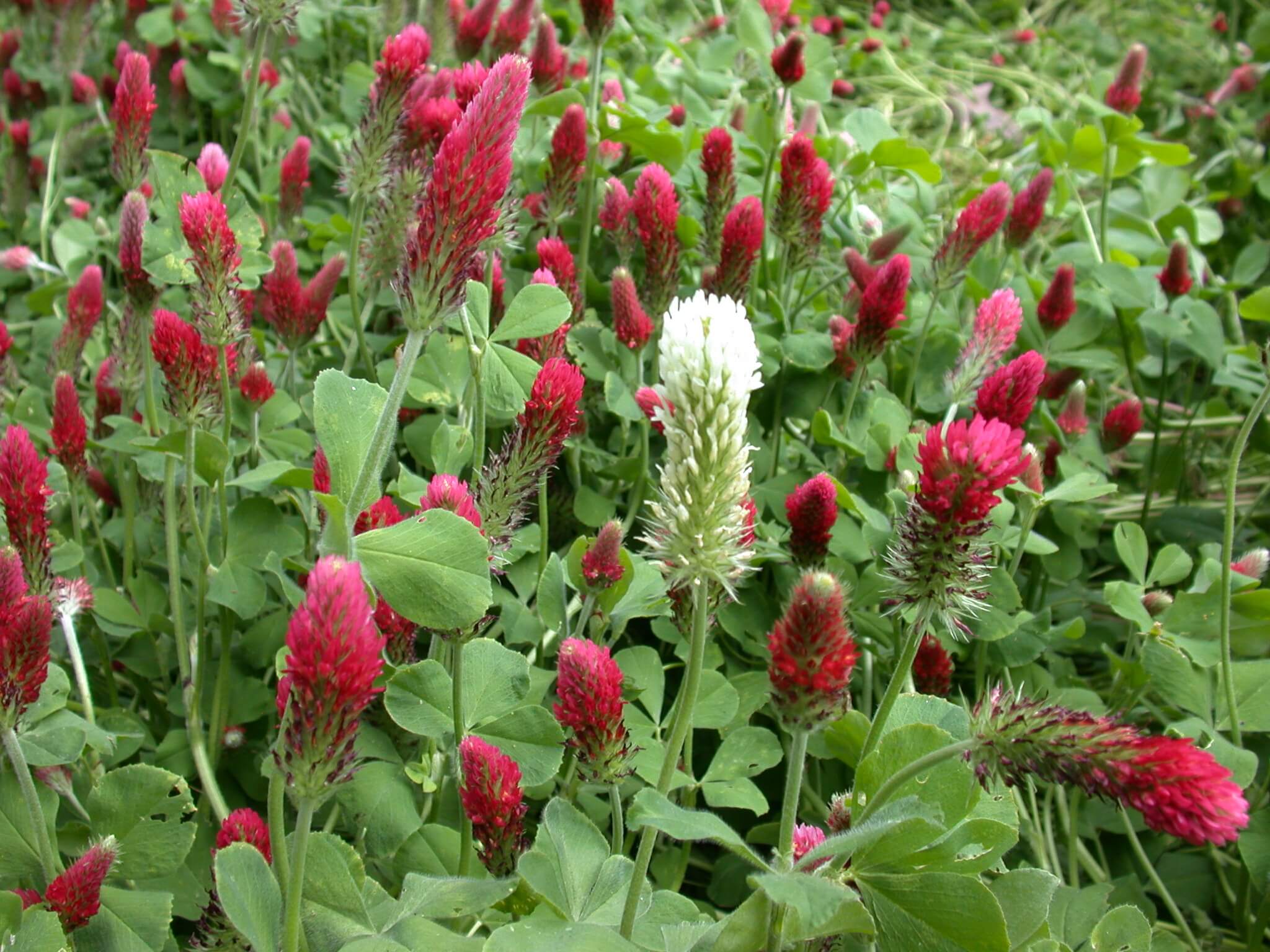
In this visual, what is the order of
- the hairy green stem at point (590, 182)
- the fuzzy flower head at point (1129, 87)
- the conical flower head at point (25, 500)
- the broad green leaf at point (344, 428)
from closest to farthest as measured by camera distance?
the broad green leaf at point (344, 428) < the conical flower head at point (25, 500) < the hairy green stem at point (590, 182) < the fuzzy flower head at point (1129, 87)

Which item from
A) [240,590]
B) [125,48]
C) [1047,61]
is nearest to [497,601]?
[240,590]

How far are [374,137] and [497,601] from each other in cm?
73

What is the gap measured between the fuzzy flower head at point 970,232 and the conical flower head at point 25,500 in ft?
4.72

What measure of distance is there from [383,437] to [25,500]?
55cm

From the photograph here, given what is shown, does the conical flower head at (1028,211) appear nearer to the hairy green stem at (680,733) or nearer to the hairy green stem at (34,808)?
the hairy green stem at (680,733)

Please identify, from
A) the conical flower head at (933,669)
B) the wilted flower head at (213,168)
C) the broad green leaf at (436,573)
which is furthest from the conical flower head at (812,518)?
the wilted flower head at (213,168)

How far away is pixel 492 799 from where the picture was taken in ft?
3.58

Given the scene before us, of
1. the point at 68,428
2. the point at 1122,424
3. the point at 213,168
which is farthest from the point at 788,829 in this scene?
the point at 213,168

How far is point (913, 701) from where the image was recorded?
1267 mm

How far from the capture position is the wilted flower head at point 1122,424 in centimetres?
204

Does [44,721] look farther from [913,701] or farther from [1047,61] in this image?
[1047,61]

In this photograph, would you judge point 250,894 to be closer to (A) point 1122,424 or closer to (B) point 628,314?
(B) point 628,314

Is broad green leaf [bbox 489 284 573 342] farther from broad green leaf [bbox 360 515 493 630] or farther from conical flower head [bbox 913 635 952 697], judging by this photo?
conical flower head [bbox 913 635 952 697]

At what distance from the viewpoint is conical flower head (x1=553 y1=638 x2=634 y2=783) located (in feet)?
3.58
